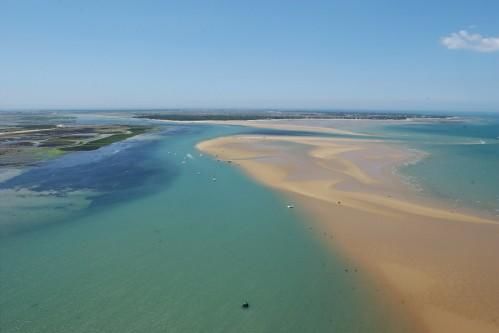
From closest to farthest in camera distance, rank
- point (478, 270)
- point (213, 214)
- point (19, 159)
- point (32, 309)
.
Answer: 1. point (32, 309)
2. point (478, 270)
3. point (213, 214)
4. point (19, 159)

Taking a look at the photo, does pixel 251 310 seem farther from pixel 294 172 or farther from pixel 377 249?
pixel 294 172

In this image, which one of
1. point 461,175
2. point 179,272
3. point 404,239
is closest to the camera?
point 179,272

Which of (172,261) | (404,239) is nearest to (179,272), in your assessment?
(172,261)

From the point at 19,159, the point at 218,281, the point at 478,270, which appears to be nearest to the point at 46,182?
the point at 19,159

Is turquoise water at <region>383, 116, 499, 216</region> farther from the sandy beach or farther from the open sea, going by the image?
the sandy beach

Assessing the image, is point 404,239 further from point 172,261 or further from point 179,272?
point 172,261

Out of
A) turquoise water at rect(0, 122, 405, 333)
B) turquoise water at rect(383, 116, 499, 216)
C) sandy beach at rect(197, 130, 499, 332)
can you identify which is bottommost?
turquoise water at rect(0, 122, 405, 333)

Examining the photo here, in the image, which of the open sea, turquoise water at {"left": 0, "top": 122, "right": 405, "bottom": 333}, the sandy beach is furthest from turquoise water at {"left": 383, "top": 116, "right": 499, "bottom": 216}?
turquoise water at {"left": 0, "top": 122, "right": 405, "bottom": 333}
